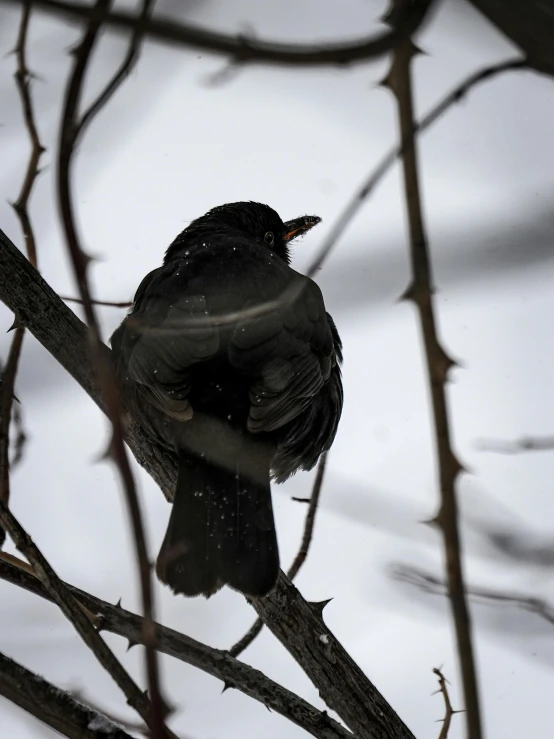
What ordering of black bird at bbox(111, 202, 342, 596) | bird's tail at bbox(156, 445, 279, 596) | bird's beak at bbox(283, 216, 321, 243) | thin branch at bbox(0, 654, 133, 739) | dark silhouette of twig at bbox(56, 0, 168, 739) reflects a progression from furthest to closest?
bird's beak at bbox(283, 216, 321, 243), black bird at bbox(111, 202, 342, 596), bird's tail at bbox(156, 445, 279, 596), thin branch at bbox(0, 654, 133, 739), dark silhouette of twig at bbox(56, 0, 168, 739)

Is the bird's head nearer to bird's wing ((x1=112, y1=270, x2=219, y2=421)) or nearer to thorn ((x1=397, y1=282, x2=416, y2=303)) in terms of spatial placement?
bird's wing ((x1=112, y1=270, x2=219, y2=421))

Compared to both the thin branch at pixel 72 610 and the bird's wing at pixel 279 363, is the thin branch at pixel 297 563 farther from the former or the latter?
the thin branch at pixel 72 610

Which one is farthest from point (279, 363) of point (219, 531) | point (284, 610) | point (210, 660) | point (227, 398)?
point (210, 660)

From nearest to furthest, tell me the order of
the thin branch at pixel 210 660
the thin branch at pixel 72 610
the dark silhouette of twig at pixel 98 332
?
1. the dark silhouette of twig at pixel 98 332
2. the thin branch at pixel 72 610
3. the thin branch at pixel 210 660

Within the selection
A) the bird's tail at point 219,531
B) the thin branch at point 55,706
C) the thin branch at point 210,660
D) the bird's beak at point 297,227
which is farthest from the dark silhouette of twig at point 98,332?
the bird's beak at point 297,227

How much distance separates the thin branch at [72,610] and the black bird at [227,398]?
93 cm

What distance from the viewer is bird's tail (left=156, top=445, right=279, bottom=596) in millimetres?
3523

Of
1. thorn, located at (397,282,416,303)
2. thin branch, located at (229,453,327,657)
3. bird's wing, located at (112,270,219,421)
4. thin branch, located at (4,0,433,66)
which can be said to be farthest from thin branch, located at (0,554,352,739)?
thin branch, located at (4,0,433,66)

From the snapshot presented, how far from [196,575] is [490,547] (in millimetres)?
1707

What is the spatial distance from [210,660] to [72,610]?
89cm

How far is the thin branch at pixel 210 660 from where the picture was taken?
3.05m

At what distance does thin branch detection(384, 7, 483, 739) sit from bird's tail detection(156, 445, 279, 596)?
6.79 ft

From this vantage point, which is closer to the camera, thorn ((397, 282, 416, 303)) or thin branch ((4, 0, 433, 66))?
thin branch ((4, 0, 433, 66))

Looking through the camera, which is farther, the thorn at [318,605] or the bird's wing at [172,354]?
the bird's wing at [172,354]
